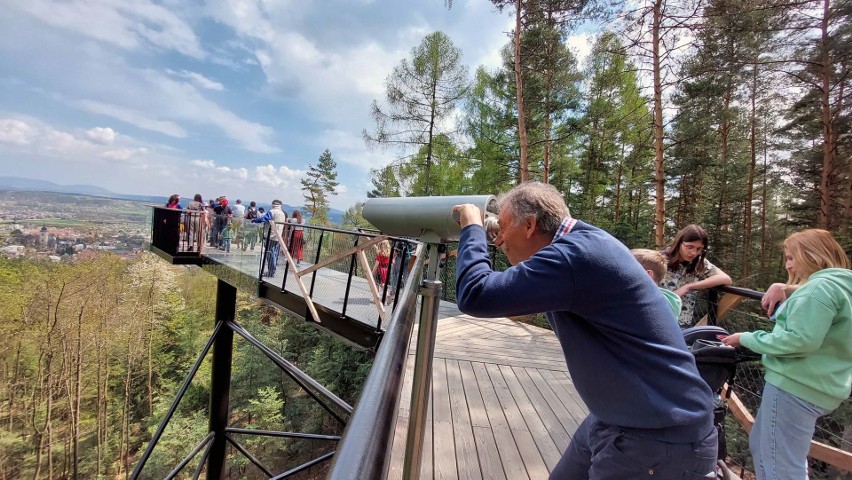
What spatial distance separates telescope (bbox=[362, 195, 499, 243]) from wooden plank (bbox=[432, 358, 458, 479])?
1.41 meters

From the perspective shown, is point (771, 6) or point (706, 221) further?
point (706, 221)

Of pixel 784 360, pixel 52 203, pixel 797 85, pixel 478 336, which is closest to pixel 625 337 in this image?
pixel 784 360

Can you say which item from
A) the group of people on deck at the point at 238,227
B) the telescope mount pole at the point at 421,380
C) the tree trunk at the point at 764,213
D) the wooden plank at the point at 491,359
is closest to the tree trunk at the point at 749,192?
the tree trunk at the point at 764,213

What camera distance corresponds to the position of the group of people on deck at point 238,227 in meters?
5.98

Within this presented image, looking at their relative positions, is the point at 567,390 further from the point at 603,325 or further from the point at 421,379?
the point at 421,379

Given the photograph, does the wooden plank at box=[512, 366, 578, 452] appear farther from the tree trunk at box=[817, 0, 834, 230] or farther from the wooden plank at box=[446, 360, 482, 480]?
the tree trunk at box=[817, 0, 834, 230]

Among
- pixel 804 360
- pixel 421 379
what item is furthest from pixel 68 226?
pixel 804 360

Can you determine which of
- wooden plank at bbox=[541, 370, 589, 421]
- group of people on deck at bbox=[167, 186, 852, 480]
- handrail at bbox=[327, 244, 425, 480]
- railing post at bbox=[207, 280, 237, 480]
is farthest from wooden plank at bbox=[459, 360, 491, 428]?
railing post at bbox=[207, 280, 237, 480]

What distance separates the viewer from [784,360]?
150cm

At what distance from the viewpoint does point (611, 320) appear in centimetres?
84

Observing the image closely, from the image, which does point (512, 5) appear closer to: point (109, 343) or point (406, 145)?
point (406, 145)

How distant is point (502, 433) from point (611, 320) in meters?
1.79

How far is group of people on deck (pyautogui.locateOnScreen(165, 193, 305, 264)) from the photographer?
19.6ft

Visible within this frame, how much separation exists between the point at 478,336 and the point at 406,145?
463 inches
